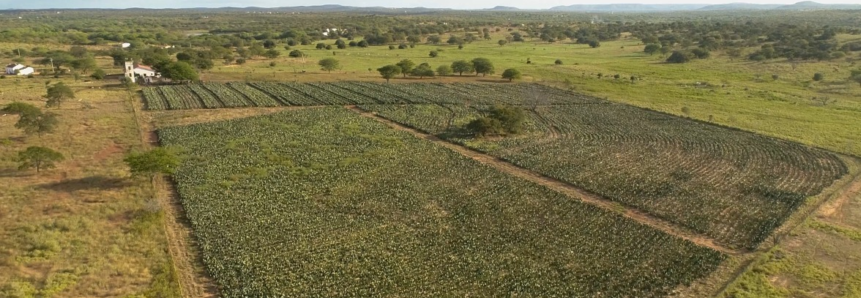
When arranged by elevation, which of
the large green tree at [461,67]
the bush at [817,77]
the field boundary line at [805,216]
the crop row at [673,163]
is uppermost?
the large green tree at [461,67]

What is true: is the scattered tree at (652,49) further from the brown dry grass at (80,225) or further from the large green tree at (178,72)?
the brown dry grass at (80,225)

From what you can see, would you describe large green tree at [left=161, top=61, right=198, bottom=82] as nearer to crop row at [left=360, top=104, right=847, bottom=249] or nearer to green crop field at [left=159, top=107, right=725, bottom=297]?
crop row at [left=360, top=104, right=847, bottom=249]

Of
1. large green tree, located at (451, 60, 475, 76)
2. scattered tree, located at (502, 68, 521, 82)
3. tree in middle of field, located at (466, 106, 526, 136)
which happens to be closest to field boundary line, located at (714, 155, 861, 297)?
tree in middle of field, located at (466, 106, 526, 136)

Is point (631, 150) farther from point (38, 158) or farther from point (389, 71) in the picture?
point (389, 71)

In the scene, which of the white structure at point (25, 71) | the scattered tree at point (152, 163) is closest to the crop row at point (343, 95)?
the scattered tree at point (152, 163)

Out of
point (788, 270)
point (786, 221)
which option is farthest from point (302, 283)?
point (786, 221)

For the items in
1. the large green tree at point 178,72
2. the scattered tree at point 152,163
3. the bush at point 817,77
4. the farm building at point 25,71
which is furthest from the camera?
the bush at point 817,77
